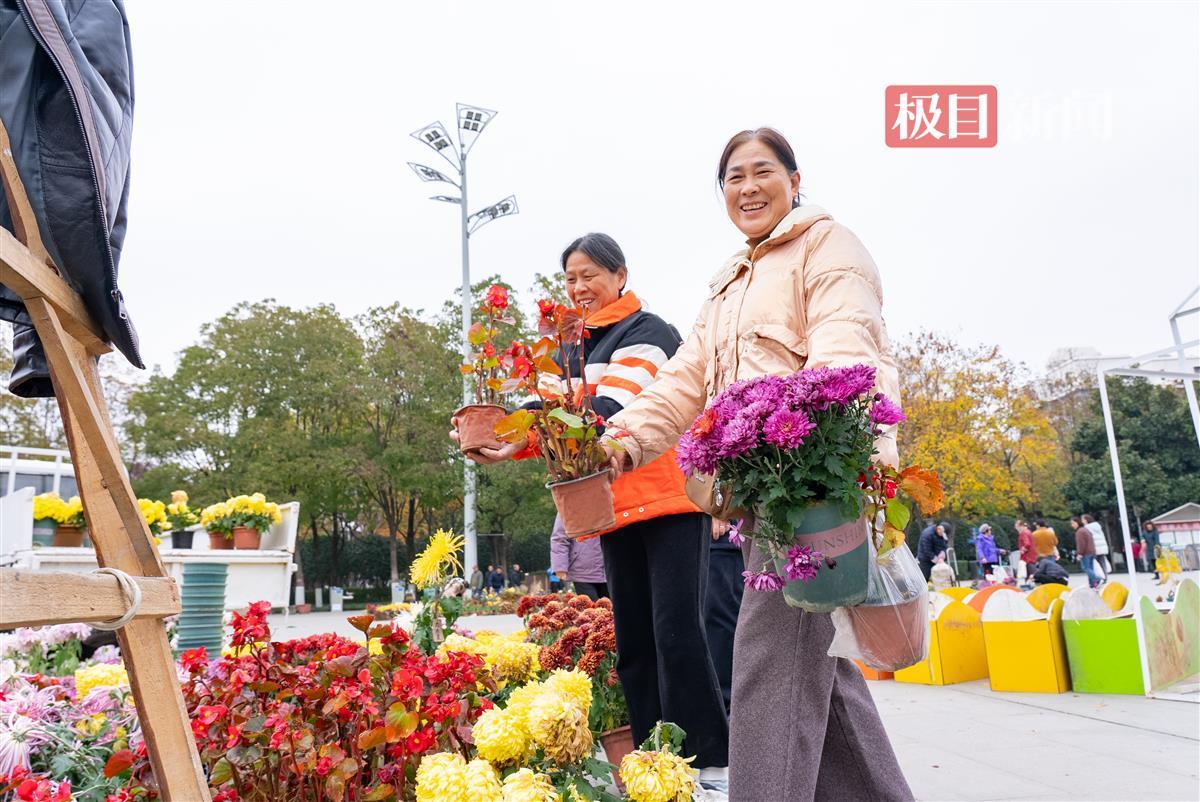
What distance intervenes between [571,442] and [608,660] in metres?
1.52

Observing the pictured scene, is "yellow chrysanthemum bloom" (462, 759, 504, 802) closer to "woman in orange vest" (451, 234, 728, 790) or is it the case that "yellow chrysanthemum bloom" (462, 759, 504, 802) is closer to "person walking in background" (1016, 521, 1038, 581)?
"woman in orange vest" (451, 234, 728, 790)

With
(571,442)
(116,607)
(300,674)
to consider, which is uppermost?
(571,442)

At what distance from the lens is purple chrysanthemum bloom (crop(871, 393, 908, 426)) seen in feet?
5.80

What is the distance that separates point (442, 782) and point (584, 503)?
72cm

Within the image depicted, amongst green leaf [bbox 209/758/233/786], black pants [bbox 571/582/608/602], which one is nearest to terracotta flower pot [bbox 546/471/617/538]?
green leaf [bbox 209/758/233/786]

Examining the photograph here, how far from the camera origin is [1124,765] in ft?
12.0

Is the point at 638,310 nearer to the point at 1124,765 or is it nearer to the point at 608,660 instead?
the point at 608,660

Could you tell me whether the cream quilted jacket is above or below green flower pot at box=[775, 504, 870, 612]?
above

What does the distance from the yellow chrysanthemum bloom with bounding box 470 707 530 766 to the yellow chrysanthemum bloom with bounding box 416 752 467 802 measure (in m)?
0.15

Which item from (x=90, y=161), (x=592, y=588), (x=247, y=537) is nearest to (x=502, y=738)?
(x=90, y=161)

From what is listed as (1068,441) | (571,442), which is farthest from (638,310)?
(1068,441)

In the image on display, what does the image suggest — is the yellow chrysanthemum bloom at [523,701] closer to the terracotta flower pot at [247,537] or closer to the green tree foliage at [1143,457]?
the terracotta flower pot at [247,537]

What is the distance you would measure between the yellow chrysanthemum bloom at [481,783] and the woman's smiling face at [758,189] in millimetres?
1588

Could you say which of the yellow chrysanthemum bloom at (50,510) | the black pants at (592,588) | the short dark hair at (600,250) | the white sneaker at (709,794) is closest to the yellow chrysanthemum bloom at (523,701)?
the white sneaker at (709,794)
